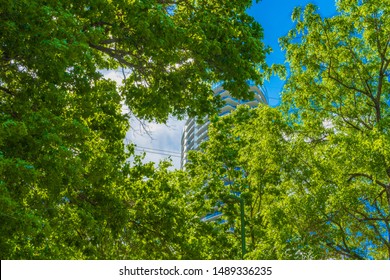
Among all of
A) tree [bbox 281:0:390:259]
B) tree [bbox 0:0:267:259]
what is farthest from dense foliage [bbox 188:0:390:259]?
tree [bbox 0:0:267:259]

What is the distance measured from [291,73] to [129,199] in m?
7.58

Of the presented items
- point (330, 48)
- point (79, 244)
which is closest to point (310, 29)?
point (330, 48)

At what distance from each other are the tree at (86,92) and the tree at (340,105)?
524cm

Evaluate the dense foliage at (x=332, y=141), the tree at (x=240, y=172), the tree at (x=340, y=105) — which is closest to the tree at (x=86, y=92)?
the dense foliage at (x=332, y=141)

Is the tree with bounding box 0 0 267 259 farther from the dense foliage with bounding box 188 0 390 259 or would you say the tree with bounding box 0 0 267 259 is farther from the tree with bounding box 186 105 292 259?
the tree with bounding box 186 105 292 259

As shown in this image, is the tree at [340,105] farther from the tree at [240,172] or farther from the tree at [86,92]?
the tree at [86,92]

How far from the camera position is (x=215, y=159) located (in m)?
24.4

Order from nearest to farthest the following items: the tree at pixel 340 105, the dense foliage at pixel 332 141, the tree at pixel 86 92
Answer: the tree at pixel 86 92, the dense foliage at pixel 332 141, the tree at pixel 340 105

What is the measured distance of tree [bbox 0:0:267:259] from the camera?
8531 millimetres

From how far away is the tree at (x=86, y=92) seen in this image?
28.0 ft

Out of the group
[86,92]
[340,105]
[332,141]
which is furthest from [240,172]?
[86,92]

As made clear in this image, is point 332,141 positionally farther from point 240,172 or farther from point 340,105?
point 240,172

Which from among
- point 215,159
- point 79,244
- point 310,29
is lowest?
point 79,244

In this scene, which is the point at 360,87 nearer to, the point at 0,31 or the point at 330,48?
the point at 330,48
